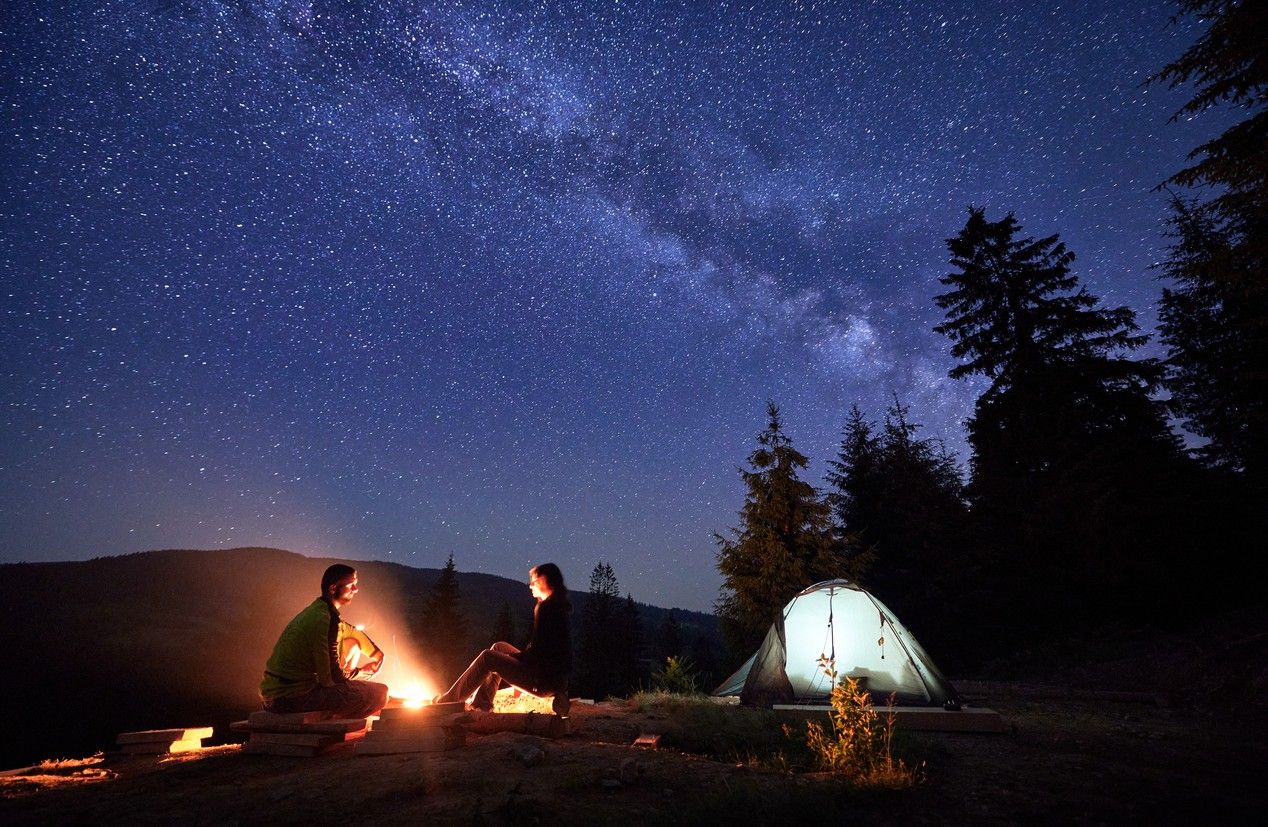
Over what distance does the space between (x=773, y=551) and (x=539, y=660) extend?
14.6 meters

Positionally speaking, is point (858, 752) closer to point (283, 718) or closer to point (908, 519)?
point (283, 718)

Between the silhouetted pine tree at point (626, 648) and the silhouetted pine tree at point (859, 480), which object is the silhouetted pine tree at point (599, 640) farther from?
the silhouetted pine tree at point (859, 480)

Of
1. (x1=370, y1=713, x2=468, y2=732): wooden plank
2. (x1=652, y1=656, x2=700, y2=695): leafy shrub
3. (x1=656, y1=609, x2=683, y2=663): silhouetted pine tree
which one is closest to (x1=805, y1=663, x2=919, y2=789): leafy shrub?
(x1=370, y1=713, x2=468, y2=732): wooden plank

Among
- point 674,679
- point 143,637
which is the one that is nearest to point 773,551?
point 674,679

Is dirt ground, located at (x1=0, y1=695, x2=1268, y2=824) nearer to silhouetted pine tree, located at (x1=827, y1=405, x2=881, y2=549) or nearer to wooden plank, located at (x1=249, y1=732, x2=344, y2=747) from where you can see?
wooden plank, located at (x1=249, y1=732, x2=344, y2=747)

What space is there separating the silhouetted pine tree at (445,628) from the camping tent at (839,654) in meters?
47.8

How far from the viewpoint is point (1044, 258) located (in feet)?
72.5

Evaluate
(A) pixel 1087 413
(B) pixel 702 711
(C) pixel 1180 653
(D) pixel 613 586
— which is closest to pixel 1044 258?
(A) pixel 1087 413

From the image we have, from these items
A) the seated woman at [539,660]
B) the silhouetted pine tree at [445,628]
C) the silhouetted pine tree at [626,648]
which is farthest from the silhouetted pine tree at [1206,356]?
the silhouetted pine tree at [445,628]

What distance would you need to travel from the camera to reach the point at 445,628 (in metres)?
52.9

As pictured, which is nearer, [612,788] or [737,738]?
[612,788]

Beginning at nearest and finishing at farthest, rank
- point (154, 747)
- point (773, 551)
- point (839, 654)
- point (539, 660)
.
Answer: point (154, 747), point (539, 660), point (839, 654), point (773, 551)

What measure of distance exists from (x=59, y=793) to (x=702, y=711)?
6.99m

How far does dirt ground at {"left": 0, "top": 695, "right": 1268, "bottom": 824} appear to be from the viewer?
362 cm
